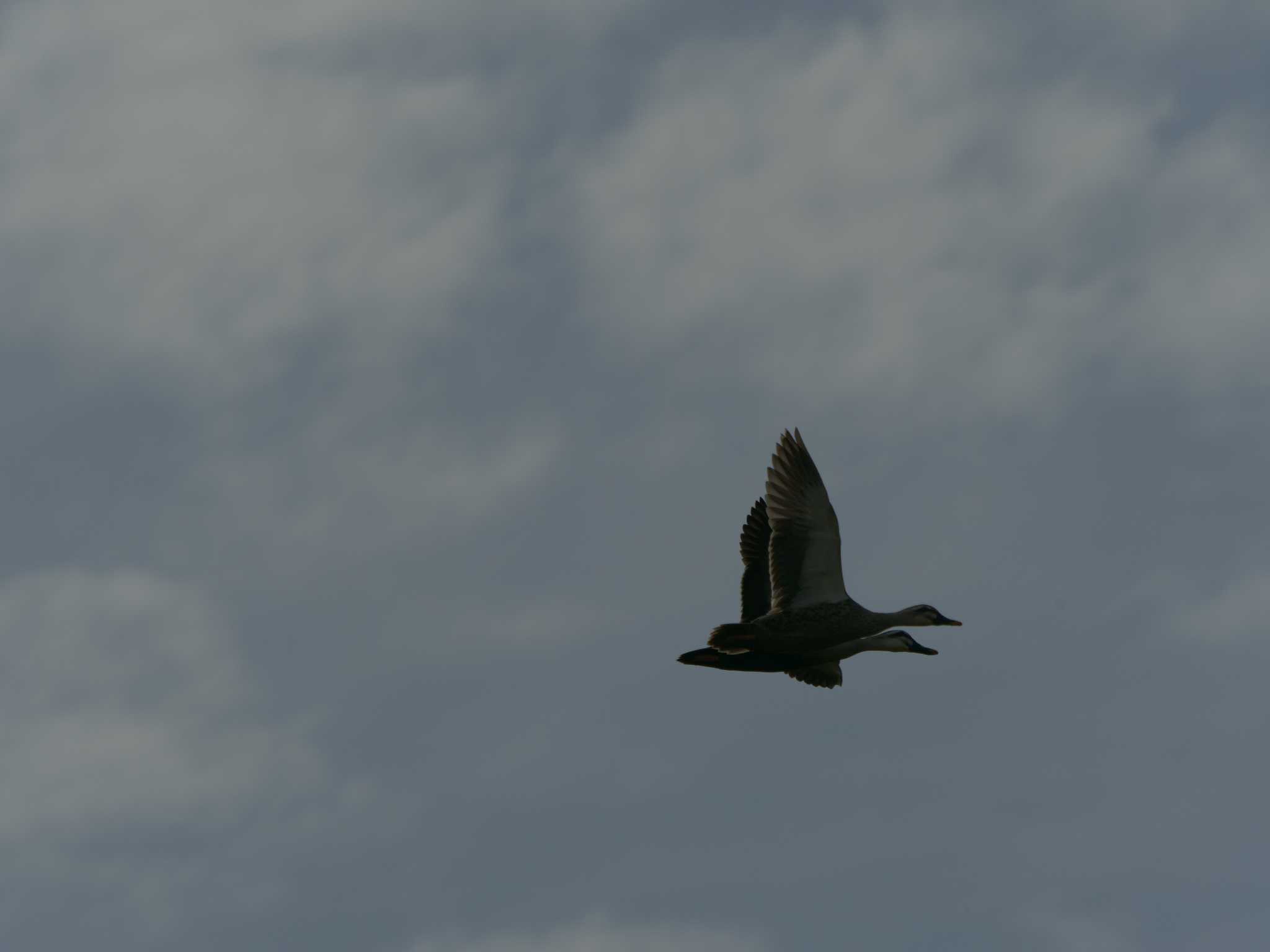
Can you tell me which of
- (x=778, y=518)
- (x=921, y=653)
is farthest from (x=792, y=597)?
(x=921, y=653)

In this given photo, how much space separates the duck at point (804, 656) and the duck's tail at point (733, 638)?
1.27ft

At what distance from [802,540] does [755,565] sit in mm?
2633

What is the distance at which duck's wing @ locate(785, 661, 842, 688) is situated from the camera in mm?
35250

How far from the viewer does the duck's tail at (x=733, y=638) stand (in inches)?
1248

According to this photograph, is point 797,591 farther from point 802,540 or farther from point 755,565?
point 755,565

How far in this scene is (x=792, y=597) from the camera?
32156 mm

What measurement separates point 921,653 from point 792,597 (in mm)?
3581

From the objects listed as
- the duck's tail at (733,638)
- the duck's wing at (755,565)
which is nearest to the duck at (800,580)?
the duck's tail at (733,638)

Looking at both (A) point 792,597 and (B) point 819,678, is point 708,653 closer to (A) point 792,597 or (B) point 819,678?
(A) point 792,597

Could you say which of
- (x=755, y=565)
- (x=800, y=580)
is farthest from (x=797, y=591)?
(x=755, y=565)

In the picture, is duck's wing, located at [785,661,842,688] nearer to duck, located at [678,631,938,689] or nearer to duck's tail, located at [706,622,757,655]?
duck, located at [678,631,938,689]

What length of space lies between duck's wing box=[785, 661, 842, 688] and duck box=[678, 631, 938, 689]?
0.48 ft

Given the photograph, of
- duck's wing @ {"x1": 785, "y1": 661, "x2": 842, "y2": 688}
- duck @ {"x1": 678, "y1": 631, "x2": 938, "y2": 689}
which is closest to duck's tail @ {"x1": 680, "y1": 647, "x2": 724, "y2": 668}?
duck @ {"x1": 678, "y1": 631, "x2": 938, "y2": 689}

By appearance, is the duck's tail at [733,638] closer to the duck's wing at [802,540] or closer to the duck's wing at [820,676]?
the duck's wing at [802,540]
